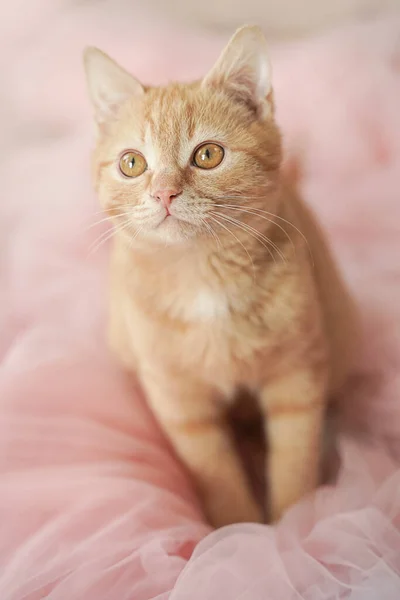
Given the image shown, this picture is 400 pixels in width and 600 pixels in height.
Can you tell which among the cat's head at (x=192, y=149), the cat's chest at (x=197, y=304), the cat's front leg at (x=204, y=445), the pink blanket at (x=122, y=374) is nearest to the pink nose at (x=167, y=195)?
the cat's head at (x=192, y=149)

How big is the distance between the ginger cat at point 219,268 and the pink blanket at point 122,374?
9 centimetres

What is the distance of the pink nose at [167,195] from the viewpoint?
68 centimetres

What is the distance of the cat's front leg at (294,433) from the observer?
854mm

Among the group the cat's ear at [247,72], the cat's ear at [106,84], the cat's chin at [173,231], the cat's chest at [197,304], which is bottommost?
the cat's chest at [197,304]

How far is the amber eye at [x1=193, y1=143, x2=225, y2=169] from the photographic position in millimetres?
721

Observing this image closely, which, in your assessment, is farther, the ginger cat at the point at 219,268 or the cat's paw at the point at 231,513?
the cat's paw at the point at 231,513

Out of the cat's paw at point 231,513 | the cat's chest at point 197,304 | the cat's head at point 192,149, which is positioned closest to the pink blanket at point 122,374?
the cat's paw at point 231,513

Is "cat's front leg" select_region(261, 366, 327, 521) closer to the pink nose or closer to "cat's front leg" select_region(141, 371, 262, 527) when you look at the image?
"cat's front leg" select_region(141, 371, 262, 527)

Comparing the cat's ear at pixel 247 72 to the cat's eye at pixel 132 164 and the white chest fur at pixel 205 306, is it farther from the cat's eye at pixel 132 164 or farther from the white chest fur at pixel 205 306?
the white chest fur at pixel 205 306

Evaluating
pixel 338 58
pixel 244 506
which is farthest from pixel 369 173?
pixel 244 506

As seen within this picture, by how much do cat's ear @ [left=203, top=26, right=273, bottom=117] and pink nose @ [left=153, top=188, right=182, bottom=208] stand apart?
0.19 metres

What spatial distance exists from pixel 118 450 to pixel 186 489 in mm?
130

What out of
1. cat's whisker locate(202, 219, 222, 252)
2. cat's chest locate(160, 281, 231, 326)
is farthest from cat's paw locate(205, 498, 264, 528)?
cat's whisker locate(202, 219, 222, 252)

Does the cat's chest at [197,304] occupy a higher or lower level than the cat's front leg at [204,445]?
higher
